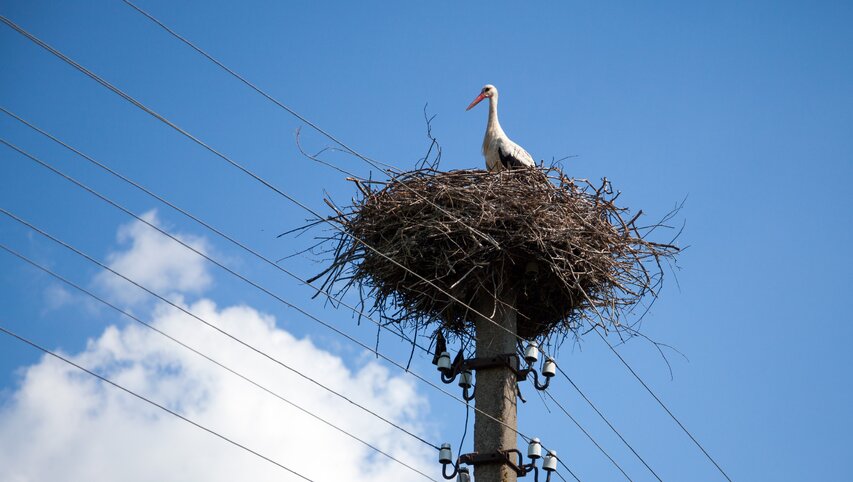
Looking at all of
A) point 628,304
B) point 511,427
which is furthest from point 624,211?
point 511,427

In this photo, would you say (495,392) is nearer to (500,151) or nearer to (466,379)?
(466,379)

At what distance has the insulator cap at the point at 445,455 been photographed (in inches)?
280

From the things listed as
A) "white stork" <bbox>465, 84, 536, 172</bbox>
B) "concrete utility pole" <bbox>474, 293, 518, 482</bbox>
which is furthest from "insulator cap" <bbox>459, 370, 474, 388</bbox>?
"white stork" <bbox>465, 84, 536, 172</bbox>

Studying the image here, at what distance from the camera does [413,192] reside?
8.55 meters

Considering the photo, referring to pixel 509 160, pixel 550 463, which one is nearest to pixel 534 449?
pixel 550 463

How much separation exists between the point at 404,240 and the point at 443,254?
11.8 inches

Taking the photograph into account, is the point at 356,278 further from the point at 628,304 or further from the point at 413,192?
the point at 628,304

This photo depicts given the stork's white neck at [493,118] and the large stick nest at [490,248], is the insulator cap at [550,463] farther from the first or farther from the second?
the stork's white neck at [493,118]

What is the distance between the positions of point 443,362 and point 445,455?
0.75m

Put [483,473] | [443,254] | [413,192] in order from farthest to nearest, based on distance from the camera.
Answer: [413,192]
[443,254]
[483,473]

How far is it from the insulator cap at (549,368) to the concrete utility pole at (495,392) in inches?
8.2

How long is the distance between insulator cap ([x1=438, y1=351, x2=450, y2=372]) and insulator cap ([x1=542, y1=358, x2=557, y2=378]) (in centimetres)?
62

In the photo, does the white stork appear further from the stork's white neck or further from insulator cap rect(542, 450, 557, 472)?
insulator cap rect(542, 450, 557, 472)

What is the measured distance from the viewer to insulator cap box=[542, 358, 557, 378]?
762 centimetres
